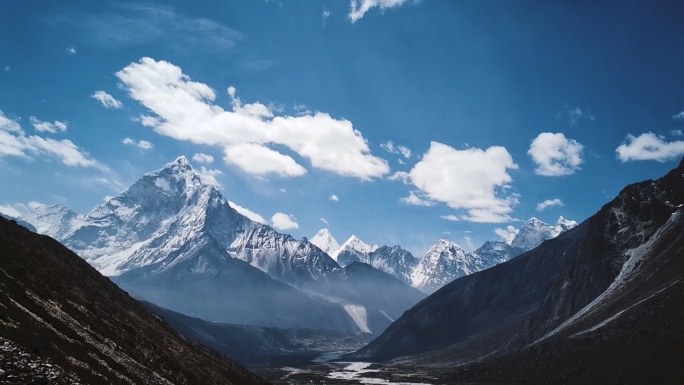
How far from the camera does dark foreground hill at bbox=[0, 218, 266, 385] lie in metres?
43.2

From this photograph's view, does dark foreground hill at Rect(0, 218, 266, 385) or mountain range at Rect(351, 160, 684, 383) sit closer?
dark foreground hill at Rect(0, 218, 266, 385)

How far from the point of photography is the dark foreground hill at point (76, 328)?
43250mm

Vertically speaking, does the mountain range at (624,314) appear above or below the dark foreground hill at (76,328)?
above

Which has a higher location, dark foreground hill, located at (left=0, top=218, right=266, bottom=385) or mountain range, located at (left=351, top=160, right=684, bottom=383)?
mountain range, located at (left=351, top=160, right=684, bottom=383)

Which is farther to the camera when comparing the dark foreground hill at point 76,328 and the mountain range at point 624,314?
the mountain range at point 624,314

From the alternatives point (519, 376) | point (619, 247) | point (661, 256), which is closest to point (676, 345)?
point (519, 376)

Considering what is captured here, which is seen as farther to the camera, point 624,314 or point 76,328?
point 624,314

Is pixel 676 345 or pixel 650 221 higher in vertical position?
pixel 650 221

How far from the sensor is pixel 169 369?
236ft

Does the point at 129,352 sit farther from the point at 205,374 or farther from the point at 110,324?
the point at 205,374

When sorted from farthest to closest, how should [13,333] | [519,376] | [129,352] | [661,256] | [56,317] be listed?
[661,256] → [519,376] → [129,352] → [56,317] → [13,333]

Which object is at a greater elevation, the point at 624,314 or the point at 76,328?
the point at 624,314

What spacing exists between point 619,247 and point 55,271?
671 ft

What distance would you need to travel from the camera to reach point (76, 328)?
5856 cm
